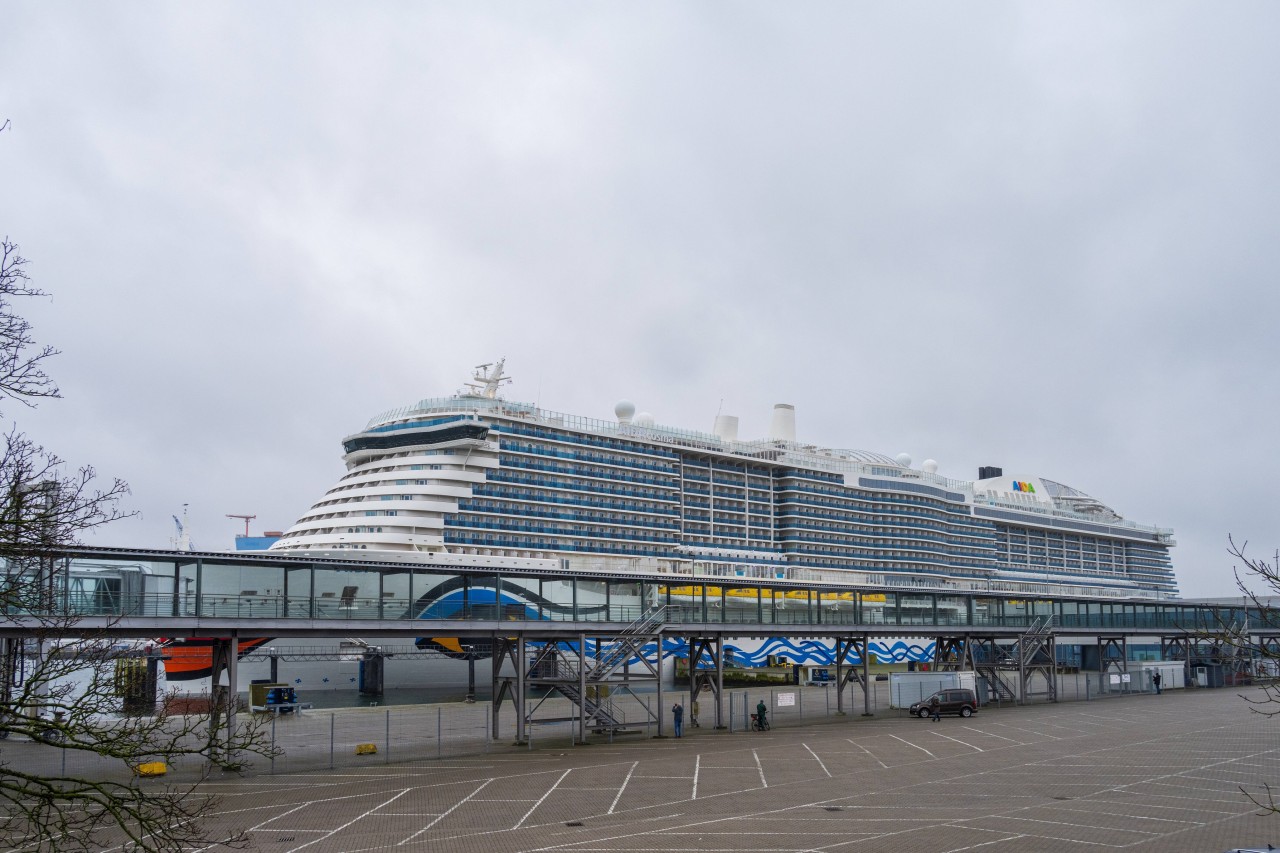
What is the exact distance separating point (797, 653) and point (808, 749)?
44.1m

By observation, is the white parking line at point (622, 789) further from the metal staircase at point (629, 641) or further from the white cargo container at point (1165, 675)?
the white cargo container at point (1165, 675)

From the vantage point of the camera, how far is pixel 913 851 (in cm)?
1727

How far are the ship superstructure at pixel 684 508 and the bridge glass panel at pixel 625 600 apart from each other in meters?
19.2

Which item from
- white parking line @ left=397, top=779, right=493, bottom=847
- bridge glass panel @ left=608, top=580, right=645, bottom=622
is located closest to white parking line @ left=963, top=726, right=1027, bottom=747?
bridge glass panel @ left=608, top=580, right=645, bottom=622

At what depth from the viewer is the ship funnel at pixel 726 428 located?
96.3 metres

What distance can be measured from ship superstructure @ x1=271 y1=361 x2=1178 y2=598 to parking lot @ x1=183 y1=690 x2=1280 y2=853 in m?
27.5

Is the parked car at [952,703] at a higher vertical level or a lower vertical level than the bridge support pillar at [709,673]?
lower

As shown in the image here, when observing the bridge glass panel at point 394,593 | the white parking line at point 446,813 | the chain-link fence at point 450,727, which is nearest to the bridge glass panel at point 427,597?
the bridge glass panel at point 394,593

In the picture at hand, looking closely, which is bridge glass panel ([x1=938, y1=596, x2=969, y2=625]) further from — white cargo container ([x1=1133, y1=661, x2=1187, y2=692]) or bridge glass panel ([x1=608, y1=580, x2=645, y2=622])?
bridge glass panel ([x1=608, y1=580, x2=645, y2=622])

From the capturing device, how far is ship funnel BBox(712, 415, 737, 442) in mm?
96312

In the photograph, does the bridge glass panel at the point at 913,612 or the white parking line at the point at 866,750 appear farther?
the bridge glass panel at the point at 913,612

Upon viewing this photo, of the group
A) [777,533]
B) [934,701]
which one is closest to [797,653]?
[777,533]

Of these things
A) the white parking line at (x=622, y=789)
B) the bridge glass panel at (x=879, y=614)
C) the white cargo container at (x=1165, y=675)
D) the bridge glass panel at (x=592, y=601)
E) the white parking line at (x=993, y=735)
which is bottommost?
the white cargo container at (x=1165, y=675)

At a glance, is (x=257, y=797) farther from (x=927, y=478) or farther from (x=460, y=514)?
(x=927, y=478)
